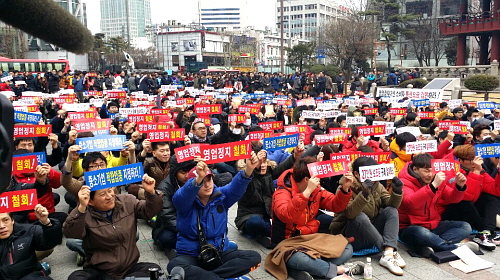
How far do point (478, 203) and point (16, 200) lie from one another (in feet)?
17.6

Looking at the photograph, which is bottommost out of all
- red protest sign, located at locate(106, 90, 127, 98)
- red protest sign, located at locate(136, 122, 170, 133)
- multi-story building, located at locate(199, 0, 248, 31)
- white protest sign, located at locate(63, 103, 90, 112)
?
red protest sign, located at locate(136, 122, 170, 133)

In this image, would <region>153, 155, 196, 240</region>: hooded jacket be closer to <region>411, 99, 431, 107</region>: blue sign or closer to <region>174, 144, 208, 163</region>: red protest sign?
<region>174, 144, 208, 163</region>: red protest sign

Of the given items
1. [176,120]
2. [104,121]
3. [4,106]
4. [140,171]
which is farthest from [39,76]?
[4,106]

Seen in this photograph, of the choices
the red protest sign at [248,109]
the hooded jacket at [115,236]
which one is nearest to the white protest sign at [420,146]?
the hooded jacket at [115,236]

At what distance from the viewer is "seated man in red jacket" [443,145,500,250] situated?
5.49 metres

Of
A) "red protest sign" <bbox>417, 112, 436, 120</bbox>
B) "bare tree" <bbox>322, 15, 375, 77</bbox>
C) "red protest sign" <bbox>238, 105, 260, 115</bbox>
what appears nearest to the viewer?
"red protest sign" <bbox>417, 112, 436, 120</bbox>

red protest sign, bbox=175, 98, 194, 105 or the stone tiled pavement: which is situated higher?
red protest sign, bbox=175, 98, 194, 105

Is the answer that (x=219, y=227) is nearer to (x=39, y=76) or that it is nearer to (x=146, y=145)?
(x=146, y=145)

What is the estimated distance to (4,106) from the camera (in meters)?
1.23

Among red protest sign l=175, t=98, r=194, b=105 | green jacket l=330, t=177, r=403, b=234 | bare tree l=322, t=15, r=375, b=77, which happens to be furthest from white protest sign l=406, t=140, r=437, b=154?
bare tree l=322, t=15, r=375, b=77

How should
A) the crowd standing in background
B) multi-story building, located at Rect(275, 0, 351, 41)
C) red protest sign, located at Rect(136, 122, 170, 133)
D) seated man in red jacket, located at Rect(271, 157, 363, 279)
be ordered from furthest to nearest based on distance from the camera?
multi-story building, located at Rect(275, 0, 351, 41) < red protest sign, located at Rect(136, 122, 170, 133) < seated man in red jacket, located at Rect(271, 157, 363, 279) < the crowd standing in background

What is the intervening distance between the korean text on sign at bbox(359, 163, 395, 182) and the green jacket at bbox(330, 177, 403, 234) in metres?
0.21

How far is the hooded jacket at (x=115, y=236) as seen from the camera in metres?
3.97

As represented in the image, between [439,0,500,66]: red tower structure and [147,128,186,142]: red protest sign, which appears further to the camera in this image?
[439,0,500,66]: red tower structure
